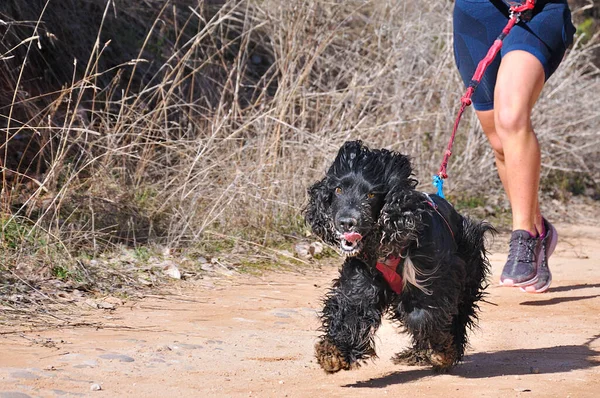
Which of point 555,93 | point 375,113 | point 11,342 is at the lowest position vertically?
point 11,342

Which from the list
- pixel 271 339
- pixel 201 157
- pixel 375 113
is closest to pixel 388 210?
pixel 271 339

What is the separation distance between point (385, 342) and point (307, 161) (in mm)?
2716

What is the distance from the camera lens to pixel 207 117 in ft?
26.2

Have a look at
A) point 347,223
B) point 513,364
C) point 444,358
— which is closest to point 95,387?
point 347,223

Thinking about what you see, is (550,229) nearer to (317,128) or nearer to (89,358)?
(317,128)

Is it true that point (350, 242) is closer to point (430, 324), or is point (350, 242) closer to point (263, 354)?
point (430, 324)

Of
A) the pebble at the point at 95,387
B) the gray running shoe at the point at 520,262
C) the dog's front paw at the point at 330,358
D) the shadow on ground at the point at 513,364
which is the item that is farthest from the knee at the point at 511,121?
the pebble at the point at 95,387

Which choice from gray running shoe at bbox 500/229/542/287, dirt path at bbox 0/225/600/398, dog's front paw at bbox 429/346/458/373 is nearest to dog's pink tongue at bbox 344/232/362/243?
dirt path at bbox 0/225/600/398

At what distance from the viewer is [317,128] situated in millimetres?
8109

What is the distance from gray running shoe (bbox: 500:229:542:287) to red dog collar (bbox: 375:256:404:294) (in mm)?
1765

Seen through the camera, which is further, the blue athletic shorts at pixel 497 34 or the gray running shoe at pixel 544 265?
the gray running shoe at pixel 544 265

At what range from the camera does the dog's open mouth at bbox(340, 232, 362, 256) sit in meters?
3.71

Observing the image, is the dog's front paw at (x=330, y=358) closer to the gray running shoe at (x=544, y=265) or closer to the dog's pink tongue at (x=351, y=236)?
the dog's pink tongue at (x=351, y=236)

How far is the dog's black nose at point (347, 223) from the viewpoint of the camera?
3.71m
